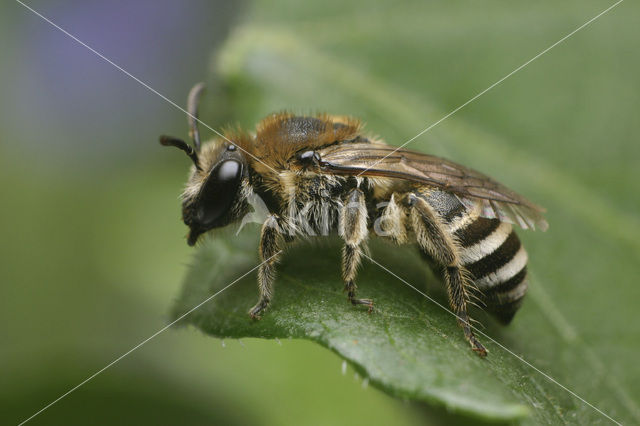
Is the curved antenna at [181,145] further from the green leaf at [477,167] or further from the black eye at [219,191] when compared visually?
the green leaf at [477,167]

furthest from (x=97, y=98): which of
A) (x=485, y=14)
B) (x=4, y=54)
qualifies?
(x=485, y=14)

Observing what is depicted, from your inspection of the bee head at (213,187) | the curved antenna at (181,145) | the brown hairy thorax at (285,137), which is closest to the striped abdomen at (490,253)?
the brown hairy thorax at (285,137)

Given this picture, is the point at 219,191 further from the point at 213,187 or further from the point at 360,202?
the point at 360,202

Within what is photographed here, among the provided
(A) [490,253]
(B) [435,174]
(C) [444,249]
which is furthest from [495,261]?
(B) [435,174]

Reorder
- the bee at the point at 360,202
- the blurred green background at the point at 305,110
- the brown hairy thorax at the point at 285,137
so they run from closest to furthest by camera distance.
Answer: the bee at the point at 360,202 < the brown hairy thorax at the point at 285,137 < the blurred green background at the point at 305,110

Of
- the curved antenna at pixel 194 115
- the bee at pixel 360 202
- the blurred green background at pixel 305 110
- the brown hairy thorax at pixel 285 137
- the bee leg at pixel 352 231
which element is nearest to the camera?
the bee leg at pixel 352 231

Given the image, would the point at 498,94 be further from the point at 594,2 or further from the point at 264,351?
the point at 264,351

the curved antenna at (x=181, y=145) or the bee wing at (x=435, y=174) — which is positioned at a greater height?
the bee wing at (x=435, y=174)
